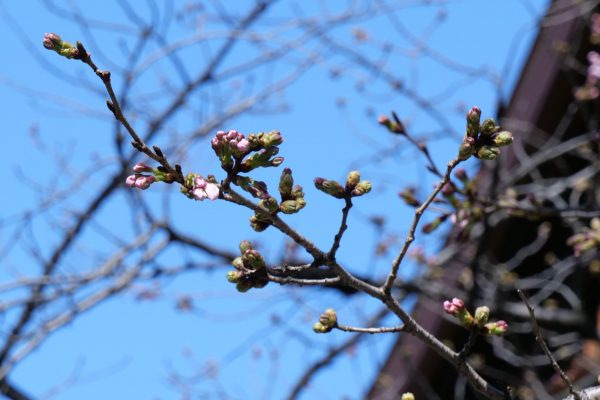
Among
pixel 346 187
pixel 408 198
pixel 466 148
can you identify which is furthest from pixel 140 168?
pixel 408 198

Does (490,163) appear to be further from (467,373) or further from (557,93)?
(467,373)

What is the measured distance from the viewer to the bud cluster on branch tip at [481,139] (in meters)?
1.44

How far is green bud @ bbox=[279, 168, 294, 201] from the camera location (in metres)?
1.39

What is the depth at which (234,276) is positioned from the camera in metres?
1.42

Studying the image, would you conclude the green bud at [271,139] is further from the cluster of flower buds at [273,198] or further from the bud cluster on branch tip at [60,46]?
the bud cluster on branch tip at [60,46]

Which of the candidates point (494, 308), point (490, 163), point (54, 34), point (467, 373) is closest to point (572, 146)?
point (490, 163)

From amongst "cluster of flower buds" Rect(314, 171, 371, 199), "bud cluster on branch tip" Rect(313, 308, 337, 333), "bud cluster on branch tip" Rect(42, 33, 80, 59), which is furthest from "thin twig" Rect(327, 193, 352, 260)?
"bud cluster on branch tip" Rect(42, 33, 80, 59)

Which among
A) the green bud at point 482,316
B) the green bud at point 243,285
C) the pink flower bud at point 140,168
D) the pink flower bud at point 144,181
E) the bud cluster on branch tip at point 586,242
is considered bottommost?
the green bud at point 482,316

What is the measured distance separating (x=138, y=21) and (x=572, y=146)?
2726 mm

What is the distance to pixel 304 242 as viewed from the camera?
134 cm

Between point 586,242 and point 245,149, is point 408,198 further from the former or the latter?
point 245,149

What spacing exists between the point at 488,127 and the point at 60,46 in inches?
28.5

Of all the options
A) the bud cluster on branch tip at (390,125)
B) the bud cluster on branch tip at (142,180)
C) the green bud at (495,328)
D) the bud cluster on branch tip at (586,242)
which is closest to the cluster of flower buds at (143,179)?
the bud cluster on branch tip at (142,180)

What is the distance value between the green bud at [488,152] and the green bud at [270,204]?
1.24 ft
